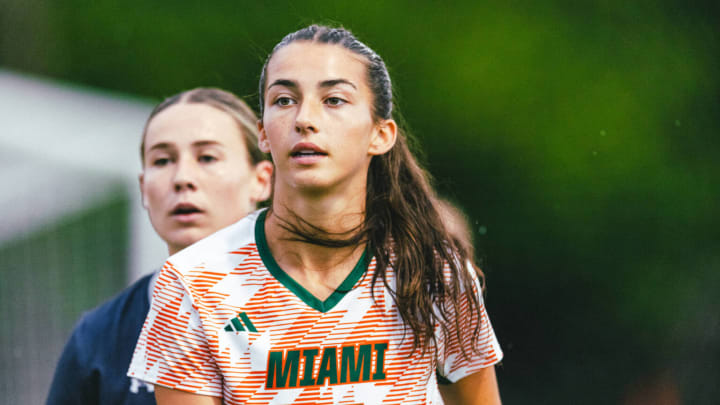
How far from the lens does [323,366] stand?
2199 millimetres

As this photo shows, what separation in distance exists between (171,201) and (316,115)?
93 cm

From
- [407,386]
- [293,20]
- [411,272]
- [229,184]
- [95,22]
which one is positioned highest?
[95,22]

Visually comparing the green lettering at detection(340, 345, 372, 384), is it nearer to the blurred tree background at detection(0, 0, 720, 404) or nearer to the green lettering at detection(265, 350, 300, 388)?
the green lettering at detection(265, 350, 300, 388)

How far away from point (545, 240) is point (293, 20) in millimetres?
3223

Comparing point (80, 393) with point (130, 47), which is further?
point (130, 47)

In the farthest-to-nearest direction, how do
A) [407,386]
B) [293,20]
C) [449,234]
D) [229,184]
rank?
[293,20] < [229,184] < [449,234] < [407,386]

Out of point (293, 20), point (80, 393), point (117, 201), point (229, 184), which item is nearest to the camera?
point (80, 393)

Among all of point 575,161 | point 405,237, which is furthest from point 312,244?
point 575,161

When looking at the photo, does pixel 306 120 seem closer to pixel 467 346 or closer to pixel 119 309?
pixel 467 346

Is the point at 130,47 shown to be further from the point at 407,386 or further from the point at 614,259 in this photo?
the point at 407,386

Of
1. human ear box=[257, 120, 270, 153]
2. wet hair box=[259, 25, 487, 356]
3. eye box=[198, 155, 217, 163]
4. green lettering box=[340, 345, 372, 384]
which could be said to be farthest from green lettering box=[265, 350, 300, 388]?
eye box=[198, 155, 217, 163]

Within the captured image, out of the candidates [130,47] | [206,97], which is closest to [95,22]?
[130,47]

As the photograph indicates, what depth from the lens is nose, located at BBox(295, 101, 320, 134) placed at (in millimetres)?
2188

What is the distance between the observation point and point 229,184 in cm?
304
